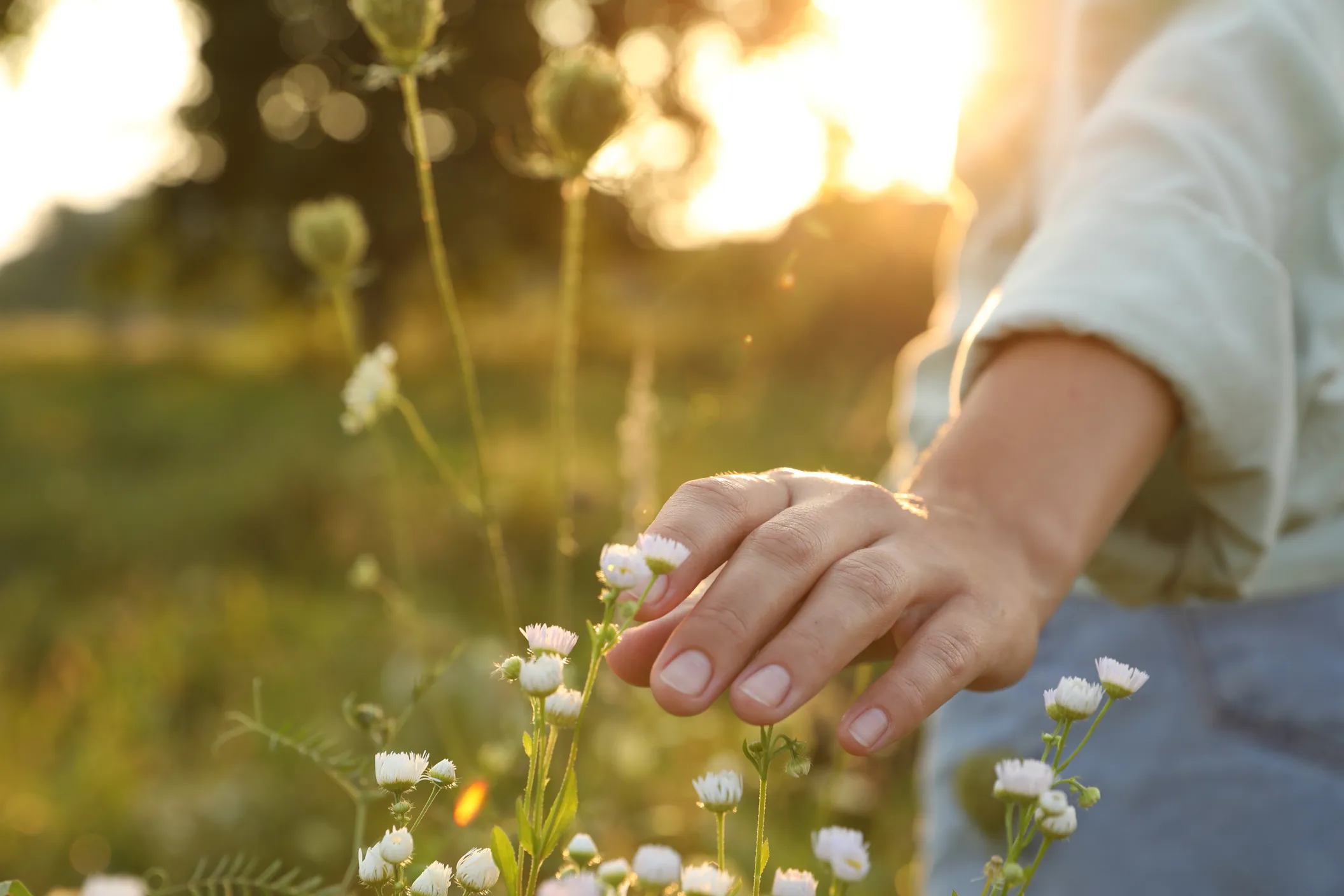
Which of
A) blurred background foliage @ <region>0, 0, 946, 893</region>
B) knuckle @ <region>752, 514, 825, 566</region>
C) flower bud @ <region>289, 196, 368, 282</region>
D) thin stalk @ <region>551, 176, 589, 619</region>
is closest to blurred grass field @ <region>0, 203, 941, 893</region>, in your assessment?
blurred background foliage @ <region>0, 0, 946, 893</region>

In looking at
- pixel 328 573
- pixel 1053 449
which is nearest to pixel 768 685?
pixel 1053 449

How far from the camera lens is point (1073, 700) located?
1.91 feet

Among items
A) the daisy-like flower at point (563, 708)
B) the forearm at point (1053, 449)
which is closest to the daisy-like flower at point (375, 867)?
the daisy-like flower at point (563, 708)

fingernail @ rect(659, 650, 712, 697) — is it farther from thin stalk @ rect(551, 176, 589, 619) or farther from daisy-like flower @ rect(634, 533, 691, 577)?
thin stalk @ rect(551, 176, 589, 619)

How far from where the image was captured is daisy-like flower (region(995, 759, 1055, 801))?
546 mm

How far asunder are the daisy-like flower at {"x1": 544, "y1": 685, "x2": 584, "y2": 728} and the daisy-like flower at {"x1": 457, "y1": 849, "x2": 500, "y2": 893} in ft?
0.24

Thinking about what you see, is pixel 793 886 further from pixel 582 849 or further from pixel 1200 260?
pixel 1200 260

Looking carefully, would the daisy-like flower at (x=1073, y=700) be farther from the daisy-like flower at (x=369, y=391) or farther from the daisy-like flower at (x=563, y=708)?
the daisy-like flower at (x=369, y=391)

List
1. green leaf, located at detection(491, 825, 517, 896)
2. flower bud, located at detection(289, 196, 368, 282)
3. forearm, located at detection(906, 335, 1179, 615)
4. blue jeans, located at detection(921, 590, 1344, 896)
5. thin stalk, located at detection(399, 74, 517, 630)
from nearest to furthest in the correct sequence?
green leaf, located at detection(491, 825, 517, 896) → forearm, located at detection(906, 335, 1179, 615) → thin stalk, located at detection(399, 74, 517, 630) → blue jeans, located at detection(921, 590, 1344, 896) → flower bud, located at detection(289, 196, 368, 282)

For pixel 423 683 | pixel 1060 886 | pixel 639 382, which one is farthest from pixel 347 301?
pixel 1060 886

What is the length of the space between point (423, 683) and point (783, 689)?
29 centimetres

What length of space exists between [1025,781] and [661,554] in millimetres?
224

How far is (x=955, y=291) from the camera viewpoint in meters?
1.53

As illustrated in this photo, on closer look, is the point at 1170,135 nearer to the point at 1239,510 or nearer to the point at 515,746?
the point at 1239,510
